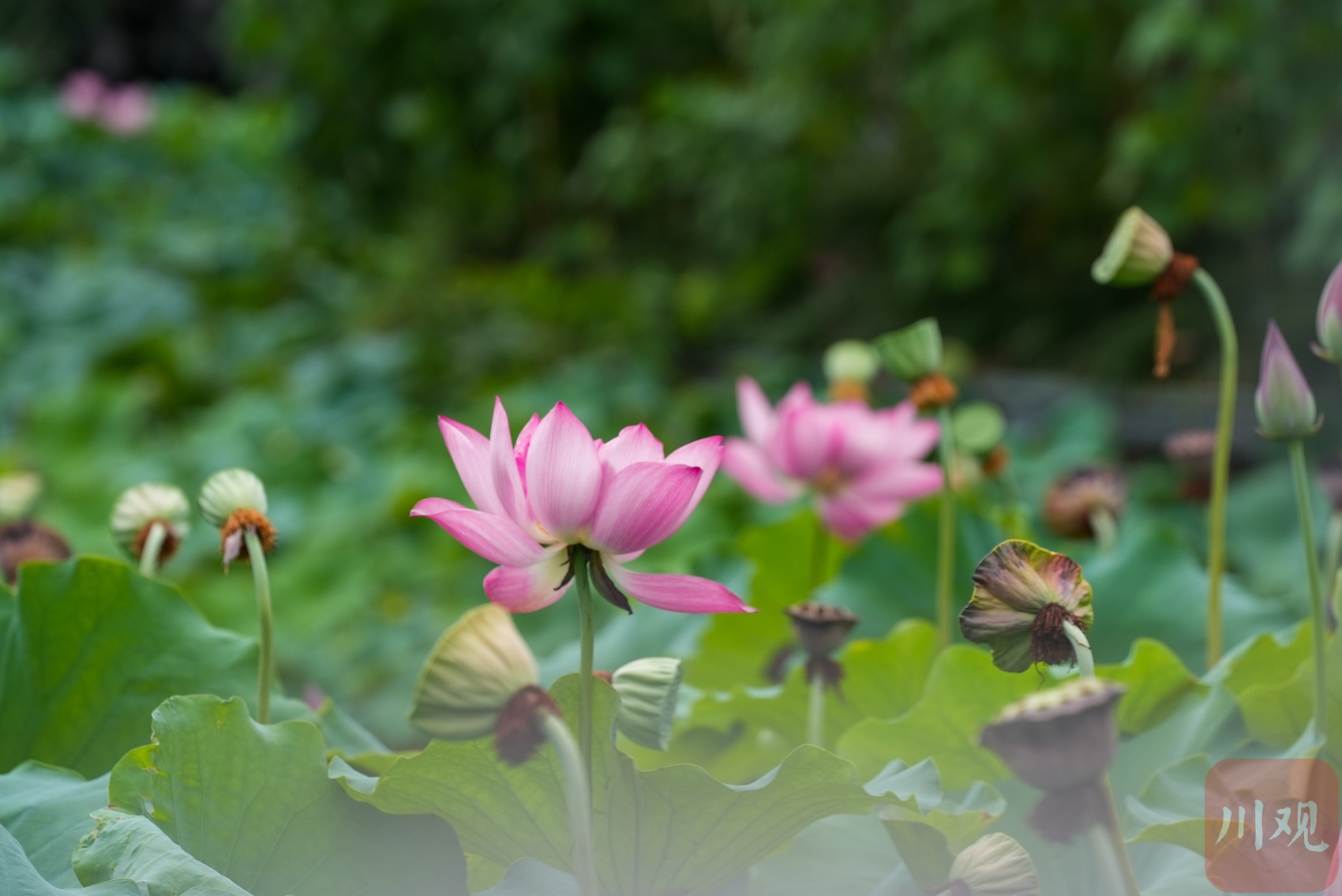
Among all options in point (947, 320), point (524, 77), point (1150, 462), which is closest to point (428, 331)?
point (524, 77)

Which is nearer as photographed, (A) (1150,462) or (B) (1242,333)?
(A) (1150,462)

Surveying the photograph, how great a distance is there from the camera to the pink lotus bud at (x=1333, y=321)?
34 cm

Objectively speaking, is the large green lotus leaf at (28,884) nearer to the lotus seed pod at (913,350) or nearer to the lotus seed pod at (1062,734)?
the lotus seed pod at (1062,734)

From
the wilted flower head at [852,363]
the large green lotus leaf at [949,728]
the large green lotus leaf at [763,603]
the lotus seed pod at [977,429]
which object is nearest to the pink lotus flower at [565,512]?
the large green lotus leaf at [949,728]

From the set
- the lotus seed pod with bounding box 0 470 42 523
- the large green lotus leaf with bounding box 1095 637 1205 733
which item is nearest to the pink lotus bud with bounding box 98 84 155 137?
the lotus seed pod with bounding box 0 470 42 523

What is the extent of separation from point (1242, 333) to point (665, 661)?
2.44 meters

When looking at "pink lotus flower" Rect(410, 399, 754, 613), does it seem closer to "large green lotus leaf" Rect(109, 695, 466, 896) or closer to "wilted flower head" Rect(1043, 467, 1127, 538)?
"large green lotus leaf" Rect(109, 695, 466, 896)

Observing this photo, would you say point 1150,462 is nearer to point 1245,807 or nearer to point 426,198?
point 1245,807

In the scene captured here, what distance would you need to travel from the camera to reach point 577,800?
269mm

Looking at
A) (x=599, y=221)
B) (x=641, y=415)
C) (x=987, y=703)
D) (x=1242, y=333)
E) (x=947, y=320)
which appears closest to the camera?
(x=987, y=703)

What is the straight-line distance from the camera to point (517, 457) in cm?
34

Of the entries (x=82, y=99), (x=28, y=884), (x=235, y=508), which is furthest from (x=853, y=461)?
(x=82, y=99)

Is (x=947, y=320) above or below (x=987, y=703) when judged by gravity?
above

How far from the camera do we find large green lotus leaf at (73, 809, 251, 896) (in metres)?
0.29
